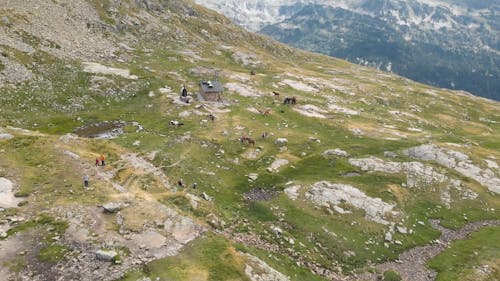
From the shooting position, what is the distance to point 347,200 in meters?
54.9

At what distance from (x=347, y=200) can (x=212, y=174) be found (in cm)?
2015

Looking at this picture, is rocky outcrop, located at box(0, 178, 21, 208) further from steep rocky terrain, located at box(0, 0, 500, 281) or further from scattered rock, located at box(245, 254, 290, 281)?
scattered rock, located at box(245, 254, 290, 281)

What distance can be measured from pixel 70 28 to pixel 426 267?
4223 inches

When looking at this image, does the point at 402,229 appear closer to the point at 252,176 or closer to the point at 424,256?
the point at 424,256

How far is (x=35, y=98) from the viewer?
76875 mm

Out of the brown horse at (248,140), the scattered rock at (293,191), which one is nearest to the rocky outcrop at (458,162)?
the scattered rock at (293,191)

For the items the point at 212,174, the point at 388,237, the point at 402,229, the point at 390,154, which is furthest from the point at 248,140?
the point at 402,229

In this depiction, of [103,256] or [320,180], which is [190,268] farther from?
[320,180]

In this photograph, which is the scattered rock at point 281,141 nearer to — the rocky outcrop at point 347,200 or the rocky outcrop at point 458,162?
the rocky outcrop at point 347,200

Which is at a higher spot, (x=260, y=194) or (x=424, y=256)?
(x=260, y=194)

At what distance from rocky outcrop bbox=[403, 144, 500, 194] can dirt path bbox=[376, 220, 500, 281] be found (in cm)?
1175

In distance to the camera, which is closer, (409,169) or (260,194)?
(260,194)

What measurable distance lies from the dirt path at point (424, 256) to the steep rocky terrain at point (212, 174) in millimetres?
233

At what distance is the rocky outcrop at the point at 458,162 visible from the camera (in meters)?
64.6
